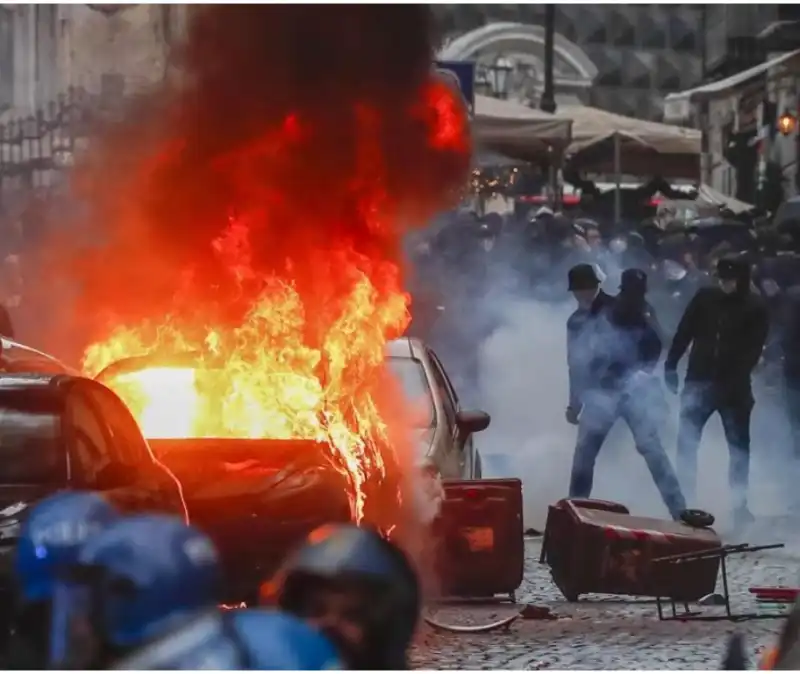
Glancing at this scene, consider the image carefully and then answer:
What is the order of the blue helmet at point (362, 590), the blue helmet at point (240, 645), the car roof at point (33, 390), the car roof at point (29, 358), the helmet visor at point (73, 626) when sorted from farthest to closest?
the car roof at point (29, 358) → the car roof at point (33, 390) → the helmet visor at point (73, 626) → the blue helmet at point (362, 590) → the blue helmet at point (240, 645)

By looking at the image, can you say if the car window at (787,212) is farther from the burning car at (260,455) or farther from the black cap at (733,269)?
the burning car at (260,455)

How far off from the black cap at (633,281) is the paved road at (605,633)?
1141mm

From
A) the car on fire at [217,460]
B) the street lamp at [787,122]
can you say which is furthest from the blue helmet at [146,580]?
the street lamp at [787,122]

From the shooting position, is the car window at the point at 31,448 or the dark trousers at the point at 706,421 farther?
the dark trousers at the point at 706,421

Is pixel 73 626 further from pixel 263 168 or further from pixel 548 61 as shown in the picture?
pixel 548 61

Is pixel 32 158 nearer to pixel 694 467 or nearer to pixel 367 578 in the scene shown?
pixel 367 578

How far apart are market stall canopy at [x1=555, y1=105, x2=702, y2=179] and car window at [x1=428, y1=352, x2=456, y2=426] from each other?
1057mm

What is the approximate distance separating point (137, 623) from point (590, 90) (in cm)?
306

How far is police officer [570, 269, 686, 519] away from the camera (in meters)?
5.85

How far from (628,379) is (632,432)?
0.75 feet

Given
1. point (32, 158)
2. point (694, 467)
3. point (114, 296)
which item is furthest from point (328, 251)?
point (694, 467)

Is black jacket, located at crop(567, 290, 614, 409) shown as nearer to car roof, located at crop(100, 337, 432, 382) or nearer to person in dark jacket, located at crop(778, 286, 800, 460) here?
car roof, located at crop(100, 337, 432, 382)

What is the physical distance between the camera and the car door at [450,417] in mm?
5746

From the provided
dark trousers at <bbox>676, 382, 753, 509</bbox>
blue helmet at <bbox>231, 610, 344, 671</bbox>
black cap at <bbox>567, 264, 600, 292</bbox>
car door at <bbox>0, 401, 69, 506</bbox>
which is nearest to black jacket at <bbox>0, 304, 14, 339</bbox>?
car door at <bbox>0, 401, 69, 506</bbox>
